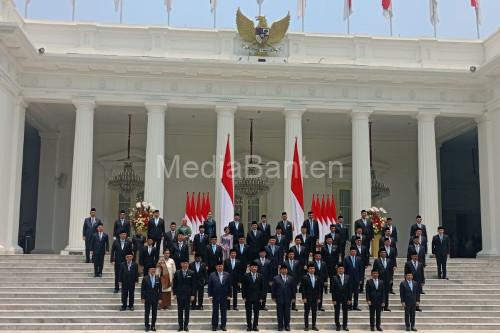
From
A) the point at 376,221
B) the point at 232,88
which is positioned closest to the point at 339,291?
the point at 376,221

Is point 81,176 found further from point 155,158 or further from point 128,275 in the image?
point 128,275

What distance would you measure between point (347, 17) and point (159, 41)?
6698mm

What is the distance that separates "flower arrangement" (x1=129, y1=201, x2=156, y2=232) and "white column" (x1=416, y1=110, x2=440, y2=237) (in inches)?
345

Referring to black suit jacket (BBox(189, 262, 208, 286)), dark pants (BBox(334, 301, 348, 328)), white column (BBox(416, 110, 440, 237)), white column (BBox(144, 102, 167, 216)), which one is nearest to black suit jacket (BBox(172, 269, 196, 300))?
black suit jacket (BBox(189, 262, 208, 286))

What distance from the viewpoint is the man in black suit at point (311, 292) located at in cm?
1185

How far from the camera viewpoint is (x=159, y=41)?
19.6 meters

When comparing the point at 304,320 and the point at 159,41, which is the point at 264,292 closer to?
the point at 304,320

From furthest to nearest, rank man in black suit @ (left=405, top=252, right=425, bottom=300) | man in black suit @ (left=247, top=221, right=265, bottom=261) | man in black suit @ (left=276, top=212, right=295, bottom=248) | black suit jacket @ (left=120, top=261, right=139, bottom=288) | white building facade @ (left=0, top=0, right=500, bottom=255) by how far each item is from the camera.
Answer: white building facade @ (left=0, top=0, right=500, bottom=255) < man in black suit @ (left=276, top=212, right=295, bottom=248) < man in black suit @ (left=247, top=221, right=265, bottom=261) < man in black suit @ (left=405, top=252, right=425, bottom=300) < black suit jacket @ (left=120, top=261, right=139, bottom=288)

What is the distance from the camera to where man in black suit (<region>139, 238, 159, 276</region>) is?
13117 mm

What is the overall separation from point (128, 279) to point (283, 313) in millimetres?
3198

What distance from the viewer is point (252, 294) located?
11586 millimetres

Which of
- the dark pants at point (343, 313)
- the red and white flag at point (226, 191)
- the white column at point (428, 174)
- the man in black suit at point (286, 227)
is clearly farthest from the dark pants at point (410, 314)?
the white column at point (428, 174)

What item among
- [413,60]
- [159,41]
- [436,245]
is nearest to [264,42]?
[159,41]

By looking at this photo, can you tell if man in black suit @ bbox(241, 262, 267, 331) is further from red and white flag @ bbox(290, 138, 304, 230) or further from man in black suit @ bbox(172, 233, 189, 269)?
red and white flag @ bbox(290, 138, 304, 230)
